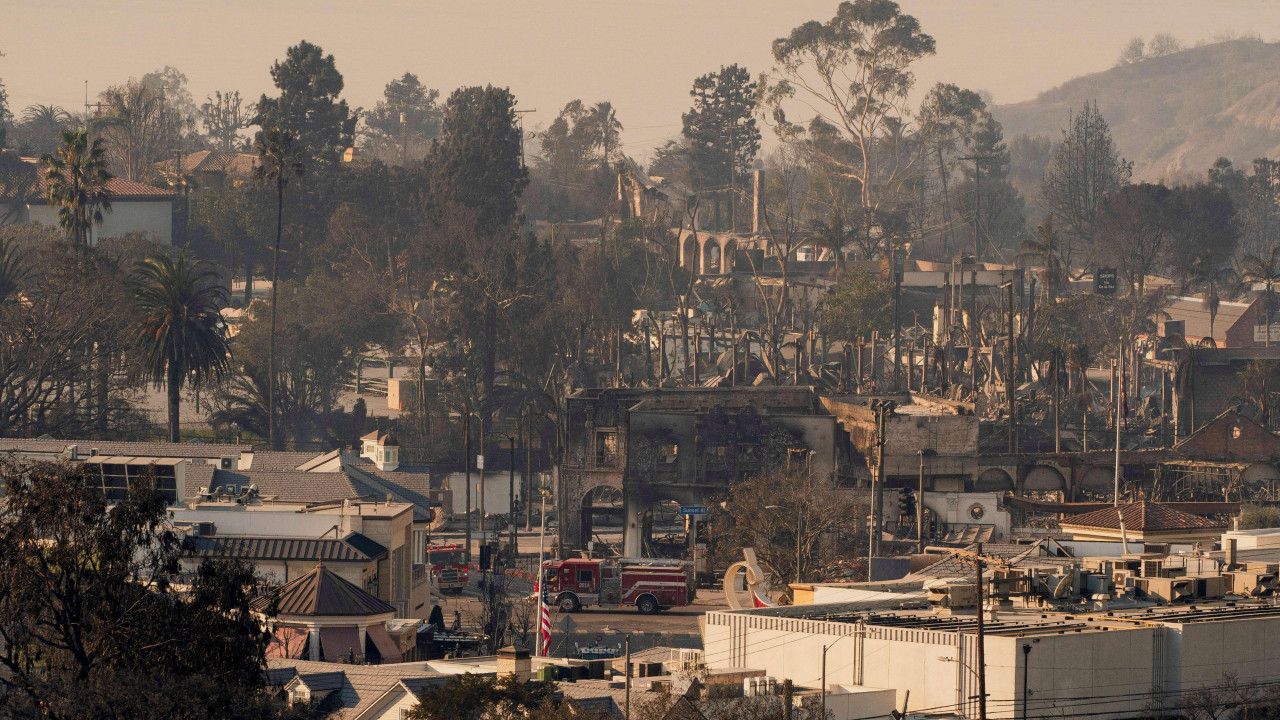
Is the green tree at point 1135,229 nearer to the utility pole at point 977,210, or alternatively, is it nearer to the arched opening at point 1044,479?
the utility pole at point 977,210

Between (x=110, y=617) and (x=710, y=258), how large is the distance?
124 meters

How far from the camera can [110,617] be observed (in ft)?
108

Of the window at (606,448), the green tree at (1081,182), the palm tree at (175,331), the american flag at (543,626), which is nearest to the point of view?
the american flag at (543,626)

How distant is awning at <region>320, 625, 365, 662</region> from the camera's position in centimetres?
4841

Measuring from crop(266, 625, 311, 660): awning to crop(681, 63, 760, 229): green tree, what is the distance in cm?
13010

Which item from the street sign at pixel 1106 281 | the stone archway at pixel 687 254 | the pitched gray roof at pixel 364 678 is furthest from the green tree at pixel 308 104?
the pitched gray roof at pixel 364 678

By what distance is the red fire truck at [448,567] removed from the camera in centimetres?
7456

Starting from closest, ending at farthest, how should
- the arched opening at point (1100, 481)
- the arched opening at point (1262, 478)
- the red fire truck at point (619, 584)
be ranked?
the red fire truck at point (619, 584)
the arched opening at point (1100, 481)
the arched opening at point (1262, 478)

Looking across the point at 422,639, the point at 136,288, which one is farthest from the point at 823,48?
the point at 422,639

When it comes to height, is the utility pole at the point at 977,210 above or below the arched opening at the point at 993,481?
above

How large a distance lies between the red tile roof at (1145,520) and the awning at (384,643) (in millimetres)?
27532

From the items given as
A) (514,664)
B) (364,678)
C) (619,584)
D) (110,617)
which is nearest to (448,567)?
(619,584)

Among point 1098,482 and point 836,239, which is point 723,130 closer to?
point 836,239

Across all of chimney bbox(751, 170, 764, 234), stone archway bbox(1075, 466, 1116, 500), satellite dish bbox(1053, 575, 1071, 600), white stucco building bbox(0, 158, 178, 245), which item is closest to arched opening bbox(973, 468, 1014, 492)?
stone archway bbox(1075, 466, 1116, 500)
